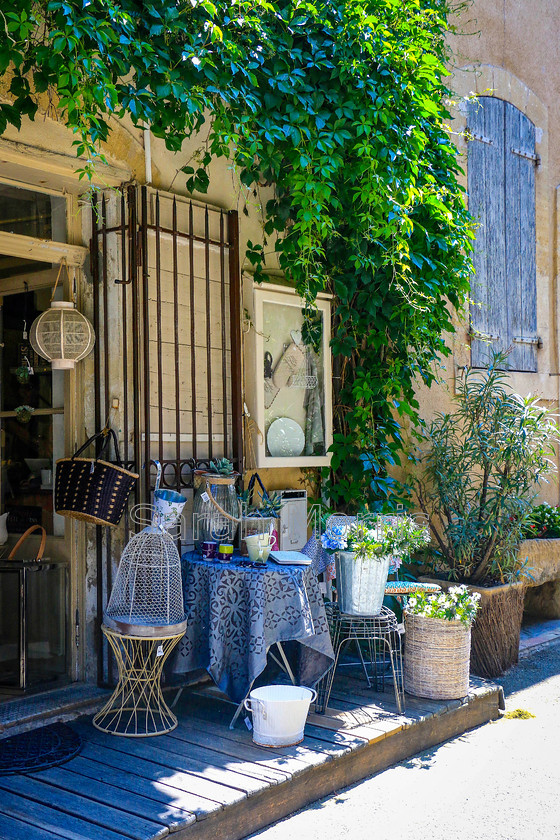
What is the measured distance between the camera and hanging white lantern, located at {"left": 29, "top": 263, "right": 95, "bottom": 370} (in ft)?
14.3

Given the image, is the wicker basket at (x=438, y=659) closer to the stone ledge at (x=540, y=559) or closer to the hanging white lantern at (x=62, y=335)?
the stone ledge at (x=540, y=559)

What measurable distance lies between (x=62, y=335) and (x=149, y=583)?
1.33 meters

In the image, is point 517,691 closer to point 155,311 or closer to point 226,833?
point 226,833

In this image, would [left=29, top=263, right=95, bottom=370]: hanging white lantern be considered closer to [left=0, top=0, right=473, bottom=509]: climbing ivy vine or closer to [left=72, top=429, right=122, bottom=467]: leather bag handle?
[left=72, top=429, right=122, bottom=467]: leather bag handle

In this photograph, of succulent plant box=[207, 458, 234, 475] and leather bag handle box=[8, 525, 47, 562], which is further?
succulent plant box=[207, 458, 234, 475]

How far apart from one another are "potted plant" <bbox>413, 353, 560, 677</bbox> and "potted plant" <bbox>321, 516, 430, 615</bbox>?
1.42 metres

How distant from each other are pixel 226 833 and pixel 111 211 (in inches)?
122

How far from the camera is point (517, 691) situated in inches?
210

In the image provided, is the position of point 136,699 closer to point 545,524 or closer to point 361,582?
point 361,582

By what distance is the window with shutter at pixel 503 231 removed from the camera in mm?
7320

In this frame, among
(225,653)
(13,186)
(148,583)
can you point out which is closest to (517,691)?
(225,653)

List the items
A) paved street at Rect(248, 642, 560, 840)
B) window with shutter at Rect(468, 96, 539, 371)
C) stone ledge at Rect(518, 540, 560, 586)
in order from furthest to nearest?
window with shutter at Rect(468, 96, 539, 371) → stone ledge at Rect(518, 540, 560, 586) → paved street at Rect(248, 642, 560, 840)

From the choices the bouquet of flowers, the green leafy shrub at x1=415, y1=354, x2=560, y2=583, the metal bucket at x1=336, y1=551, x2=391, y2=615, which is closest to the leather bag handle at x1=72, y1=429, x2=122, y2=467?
the bouquet of flowers

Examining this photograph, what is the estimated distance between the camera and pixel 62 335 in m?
4.33
